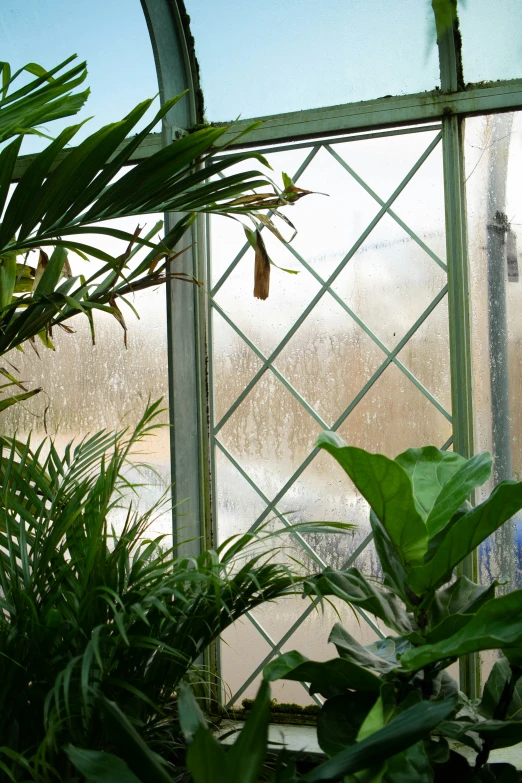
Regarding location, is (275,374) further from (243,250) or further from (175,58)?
(175,58)

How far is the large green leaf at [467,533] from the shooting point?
3.69ft

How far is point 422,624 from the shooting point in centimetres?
128

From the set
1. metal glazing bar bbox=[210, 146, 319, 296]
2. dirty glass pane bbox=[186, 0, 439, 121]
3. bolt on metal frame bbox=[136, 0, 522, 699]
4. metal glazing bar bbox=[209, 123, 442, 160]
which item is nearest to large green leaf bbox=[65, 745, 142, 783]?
bolt on metal frame bbox=[136, 0, 522, 699]

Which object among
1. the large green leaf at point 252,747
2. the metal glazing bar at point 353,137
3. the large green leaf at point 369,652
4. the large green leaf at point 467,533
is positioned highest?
the metal glazing bar at point 353,137

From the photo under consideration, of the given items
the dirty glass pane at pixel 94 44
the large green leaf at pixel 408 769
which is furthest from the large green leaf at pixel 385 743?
the dirty glass pane at pixel 94 44

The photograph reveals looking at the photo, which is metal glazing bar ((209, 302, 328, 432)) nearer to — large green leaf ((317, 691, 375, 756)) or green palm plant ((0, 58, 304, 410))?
green palm plant ((0, 58, 304, 410))

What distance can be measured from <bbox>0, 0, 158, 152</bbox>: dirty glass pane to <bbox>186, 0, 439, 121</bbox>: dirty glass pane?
17 centimetres

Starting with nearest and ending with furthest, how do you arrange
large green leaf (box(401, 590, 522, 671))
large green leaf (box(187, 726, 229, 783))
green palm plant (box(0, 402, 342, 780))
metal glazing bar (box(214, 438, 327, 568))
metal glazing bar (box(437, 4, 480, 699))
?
large green leaf (box(187, 726, 229, 783)) → large green leaf (box(401, 590, 522, 671)) → green palm plant (box(0, 402, 342, 780)) → metal glazing bar (box(437, 4, 480, 699)) → metal glazing bar (box(214, 438, 327, 568))

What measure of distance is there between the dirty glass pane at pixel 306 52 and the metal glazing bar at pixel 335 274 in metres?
0.19

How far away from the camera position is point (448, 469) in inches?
53.2

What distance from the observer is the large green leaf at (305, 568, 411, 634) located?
120cm

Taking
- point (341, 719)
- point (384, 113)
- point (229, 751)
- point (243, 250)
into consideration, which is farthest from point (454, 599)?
point (384, 113)

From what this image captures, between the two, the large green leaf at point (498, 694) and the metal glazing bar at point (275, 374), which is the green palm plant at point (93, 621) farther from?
the metal glazing bar at point (275, 374)

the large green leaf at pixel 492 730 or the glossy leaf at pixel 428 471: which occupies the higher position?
the glossy leaf at pixel 428 471
